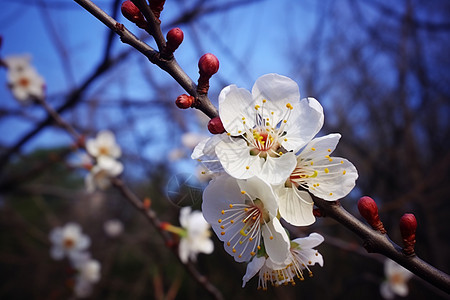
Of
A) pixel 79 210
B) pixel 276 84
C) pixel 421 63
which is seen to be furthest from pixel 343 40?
pixel 79 210

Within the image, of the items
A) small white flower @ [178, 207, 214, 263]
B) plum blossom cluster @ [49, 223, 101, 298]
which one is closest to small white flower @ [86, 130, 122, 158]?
small white flower @ [178, 207, 214, 263]

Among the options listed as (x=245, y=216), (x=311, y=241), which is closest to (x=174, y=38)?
(x=245, y=216)

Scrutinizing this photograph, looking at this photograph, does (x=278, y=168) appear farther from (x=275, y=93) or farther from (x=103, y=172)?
(x=103, y=172)

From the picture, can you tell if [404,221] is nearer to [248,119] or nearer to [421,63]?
[248,119]

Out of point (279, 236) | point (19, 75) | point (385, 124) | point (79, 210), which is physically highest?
point (19, 75)

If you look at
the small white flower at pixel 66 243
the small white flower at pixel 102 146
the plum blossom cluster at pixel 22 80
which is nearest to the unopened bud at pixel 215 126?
the small white flower at pixel 102 146

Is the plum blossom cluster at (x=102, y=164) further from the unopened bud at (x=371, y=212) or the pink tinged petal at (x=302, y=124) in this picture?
the unopened bud at (x=371, y=212)
